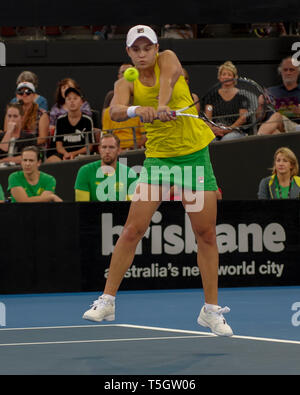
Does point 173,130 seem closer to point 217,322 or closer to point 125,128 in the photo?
point 217,322

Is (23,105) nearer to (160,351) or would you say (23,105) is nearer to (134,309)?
(134,309)

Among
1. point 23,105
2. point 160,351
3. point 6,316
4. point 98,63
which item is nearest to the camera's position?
point 160,351

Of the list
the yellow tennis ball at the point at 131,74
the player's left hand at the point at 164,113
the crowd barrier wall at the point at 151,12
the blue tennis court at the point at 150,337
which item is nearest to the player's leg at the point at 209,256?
the blue tennis court at the point at 150,337

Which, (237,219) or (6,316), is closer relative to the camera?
(6,316)

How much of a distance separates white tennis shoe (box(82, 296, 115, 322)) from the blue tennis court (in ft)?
0.76

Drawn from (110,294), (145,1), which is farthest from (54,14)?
(110,294)

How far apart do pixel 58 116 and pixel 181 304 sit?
4.63m

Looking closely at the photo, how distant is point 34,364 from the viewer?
5715 mm

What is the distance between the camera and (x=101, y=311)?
622 centimetres

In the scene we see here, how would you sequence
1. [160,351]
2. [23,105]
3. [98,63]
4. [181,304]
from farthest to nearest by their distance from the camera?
1. [98,63]
2. [23,105]
3. [181,304]
4. [160,351]

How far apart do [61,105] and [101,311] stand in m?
6.74

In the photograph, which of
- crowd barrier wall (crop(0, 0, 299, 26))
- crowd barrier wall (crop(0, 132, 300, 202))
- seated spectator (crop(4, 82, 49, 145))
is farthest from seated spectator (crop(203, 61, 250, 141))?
crowd barrier wall (crop(0, 0, 299, 26))

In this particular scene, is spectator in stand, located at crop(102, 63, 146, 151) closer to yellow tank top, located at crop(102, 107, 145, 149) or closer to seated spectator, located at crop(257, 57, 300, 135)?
yellow tank top, located at crop(102, 107, 145, 149)

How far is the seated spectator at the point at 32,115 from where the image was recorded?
1242 centimetres
